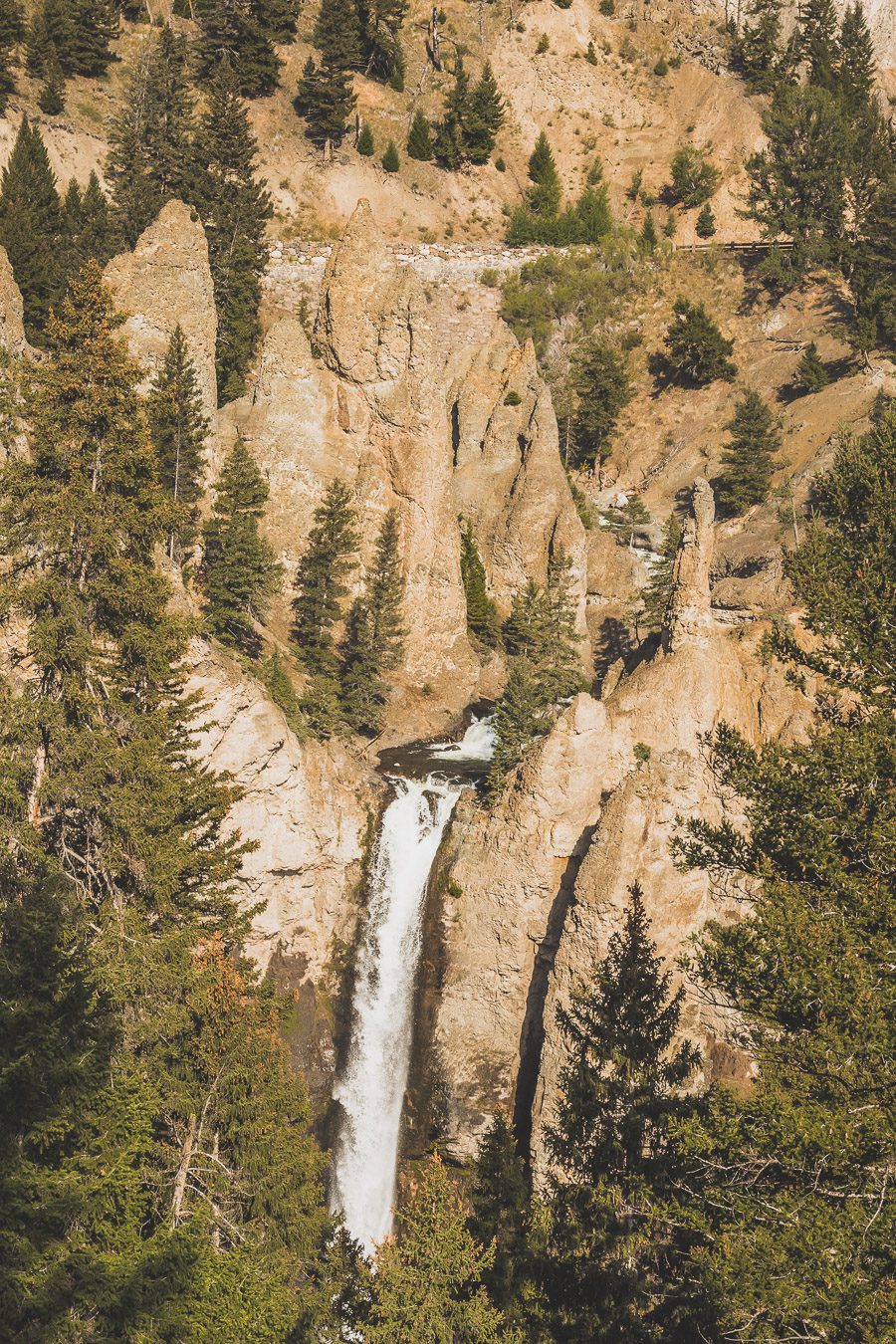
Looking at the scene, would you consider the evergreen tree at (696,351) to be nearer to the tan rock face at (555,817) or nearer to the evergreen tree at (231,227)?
the evergreen tree at (231,227)

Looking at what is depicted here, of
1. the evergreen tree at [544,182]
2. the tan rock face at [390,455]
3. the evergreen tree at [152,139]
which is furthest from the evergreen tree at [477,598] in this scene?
the evergreen tree at [544,182]

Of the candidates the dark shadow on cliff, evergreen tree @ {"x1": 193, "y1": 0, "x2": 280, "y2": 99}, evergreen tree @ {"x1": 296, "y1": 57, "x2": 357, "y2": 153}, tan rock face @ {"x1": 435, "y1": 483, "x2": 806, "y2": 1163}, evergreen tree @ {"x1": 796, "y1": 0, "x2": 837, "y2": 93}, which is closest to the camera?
the dark shadow on cliff

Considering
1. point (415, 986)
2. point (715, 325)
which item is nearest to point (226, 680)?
point (415, 986)

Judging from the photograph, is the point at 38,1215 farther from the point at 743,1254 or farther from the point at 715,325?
the point at 715,325

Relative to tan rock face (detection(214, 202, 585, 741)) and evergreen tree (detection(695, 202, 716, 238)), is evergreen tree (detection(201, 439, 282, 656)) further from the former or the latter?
evergreen tree (detection(695, 202, 716, 238))

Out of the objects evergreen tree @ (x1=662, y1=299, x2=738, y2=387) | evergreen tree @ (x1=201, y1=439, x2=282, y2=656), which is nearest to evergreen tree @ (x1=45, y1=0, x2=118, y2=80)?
evergreen tree @ (x1=662, y1=299, x2=738, y2=387)

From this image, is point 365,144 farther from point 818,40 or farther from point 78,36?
point 818,40
